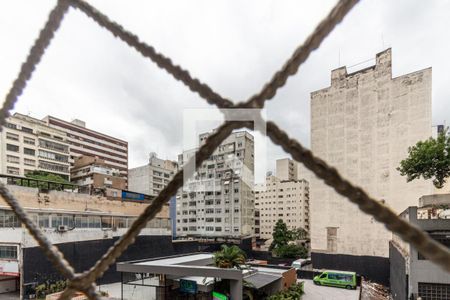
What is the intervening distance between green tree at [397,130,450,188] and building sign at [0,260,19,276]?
18.7m

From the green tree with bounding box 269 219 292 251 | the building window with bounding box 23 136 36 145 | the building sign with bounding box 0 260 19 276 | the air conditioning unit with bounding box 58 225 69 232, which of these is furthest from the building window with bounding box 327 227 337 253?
the building window with bounding box 23 136 36 145

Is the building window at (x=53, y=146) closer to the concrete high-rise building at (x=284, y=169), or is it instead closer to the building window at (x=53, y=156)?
the building window at (x=53, y=156)

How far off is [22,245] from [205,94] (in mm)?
16530

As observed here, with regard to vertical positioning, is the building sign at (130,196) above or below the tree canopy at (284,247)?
above

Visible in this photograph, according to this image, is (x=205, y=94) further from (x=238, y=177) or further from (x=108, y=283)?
(x=238, y=177)

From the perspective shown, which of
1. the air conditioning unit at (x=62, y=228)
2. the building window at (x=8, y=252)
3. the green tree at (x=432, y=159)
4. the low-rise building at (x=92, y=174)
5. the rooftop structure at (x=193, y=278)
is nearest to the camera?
the rooftop structure at (x=193, y=278)

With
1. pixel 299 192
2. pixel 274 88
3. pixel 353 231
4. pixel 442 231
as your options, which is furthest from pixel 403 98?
pixel 299 192

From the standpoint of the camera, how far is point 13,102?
1.14 meters

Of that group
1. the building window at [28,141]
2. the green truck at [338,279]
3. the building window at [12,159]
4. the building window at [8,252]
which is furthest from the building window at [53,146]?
the green truck at [338,279]

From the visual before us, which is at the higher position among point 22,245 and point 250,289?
point 22,245

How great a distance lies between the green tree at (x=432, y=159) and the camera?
12.8 metres

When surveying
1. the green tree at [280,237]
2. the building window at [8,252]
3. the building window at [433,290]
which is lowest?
the green tree at [280,237]

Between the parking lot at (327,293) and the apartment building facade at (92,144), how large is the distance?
36.1 m

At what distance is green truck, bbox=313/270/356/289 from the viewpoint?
16891mm
